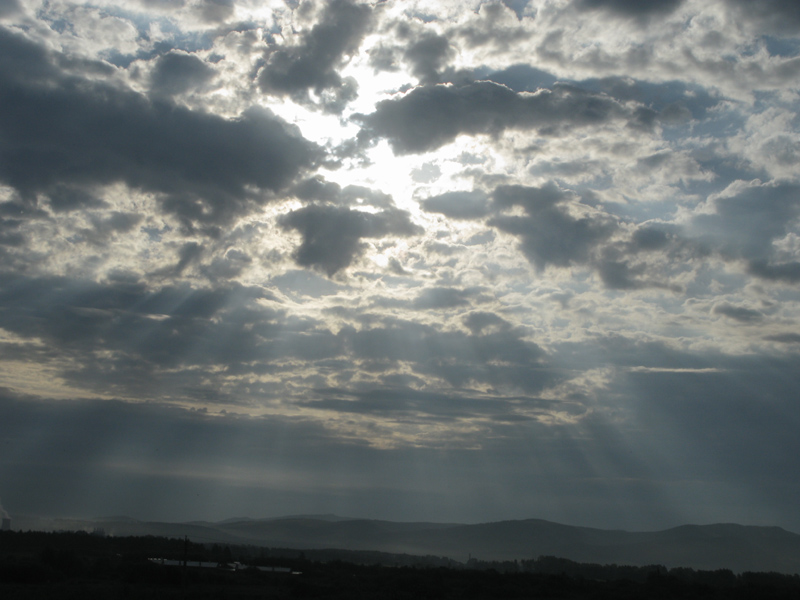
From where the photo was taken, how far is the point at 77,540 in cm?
8056

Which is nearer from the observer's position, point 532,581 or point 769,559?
point 532,581

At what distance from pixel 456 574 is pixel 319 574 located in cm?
1357

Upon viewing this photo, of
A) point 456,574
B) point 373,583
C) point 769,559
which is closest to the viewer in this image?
point 373,583

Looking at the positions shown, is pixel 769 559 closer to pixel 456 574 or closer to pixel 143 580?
pixel 456 574

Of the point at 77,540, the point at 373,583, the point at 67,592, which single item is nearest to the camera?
the point at 67,592

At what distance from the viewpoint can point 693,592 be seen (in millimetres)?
48062

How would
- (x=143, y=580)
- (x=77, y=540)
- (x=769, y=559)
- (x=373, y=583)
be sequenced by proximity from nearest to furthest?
(x=143, y=580) < (x=373, y=583) < (x=77, y=540) < (x=769, y=559)

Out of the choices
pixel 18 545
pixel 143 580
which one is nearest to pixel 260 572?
pixel 143 580

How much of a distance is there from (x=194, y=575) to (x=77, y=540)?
133 feet

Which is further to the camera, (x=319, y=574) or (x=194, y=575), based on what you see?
(x=319, y=574)

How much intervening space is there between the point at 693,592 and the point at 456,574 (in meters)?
22.6

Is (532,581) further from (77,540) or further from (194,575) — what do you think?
(77,540)

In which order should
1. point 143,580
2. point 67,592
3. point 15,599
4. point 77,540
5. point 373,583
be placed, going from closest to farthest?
point 15,599 → point 67,592 → point 143,580 → point 373,583 → point 77,540

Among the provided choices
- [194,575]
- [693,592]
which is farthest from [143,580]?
[693,592]
